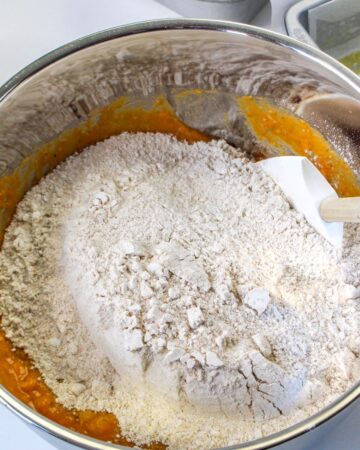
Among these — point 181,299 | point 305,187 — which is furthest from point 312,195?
point 181,299

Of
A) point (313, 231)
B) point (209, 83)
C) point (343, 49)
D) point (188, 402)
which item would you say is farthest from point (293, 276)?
point (343, 49)

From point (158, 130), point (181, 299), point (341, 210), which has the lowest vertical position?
point (181, 299)

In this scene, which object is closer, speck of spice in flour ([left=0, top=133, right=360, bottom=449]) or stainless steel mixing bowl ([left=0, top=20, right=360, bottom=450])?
speck of spice in flour ([left=0, top=133, right=360, bottom=449])

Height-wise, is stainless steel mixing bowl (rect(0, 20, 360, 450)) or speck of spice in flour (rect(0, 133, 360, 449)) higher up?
stainless steel mixing bowl (rect(0, 20, 360, 450))

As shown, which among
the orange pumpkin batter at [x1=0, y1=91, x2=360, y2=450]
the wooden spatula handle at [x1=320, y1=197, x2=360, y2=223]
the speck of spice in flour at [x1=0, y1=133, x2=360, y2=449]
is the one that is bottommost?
the speck of spice in flour at [x1=0, y1=133, x2=360, y2=449]

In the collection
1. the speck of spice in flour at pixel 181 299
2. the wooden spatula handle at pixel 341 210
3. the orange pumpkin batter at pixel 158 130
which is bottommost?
the speck of spice in flour at pixel 181 299

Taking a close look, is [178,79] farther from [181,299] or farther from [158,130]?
[181,299]
